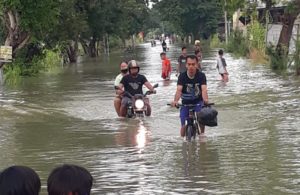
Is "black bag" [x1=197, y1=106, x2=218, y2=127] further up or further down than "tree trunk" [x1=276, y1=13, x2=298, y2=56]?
further down

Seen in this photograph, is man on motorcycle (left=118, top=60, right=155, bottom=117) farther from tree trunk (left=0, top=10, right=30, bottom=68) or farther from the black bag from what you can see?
tree trunk (left=0, top=10, right=30, bottom=68)

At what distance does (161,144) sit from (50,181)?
25.7 feet

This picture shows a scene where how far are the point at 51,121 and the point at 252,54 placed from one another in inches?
1153

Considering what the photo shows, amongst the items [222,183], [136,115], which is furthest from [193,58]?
[136,115]

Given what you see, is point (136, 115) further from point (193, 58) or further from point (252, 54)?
point (252, 54)

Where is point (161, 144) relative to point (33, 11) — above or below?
below

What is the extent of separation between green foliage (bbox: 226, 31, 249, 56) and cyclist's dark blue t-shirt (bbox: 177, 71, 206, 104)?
36.6 m

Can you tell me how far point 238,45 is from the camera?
51.5 m

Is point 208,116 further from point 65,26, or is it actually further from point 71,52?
point 71,52

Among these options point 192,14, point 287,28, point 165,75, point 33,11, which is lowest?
point 165,75

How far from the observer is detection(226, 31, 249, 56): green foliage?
48.2m

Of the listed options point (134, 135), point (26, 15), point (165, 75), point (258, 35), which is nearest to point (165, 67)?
point (165, 75)

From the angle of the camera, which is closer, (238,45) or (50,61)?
(50,61)

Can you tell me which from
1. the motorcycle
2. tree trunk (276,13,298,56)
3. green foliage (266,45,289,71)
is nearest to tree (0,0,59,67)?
the motorcycle
